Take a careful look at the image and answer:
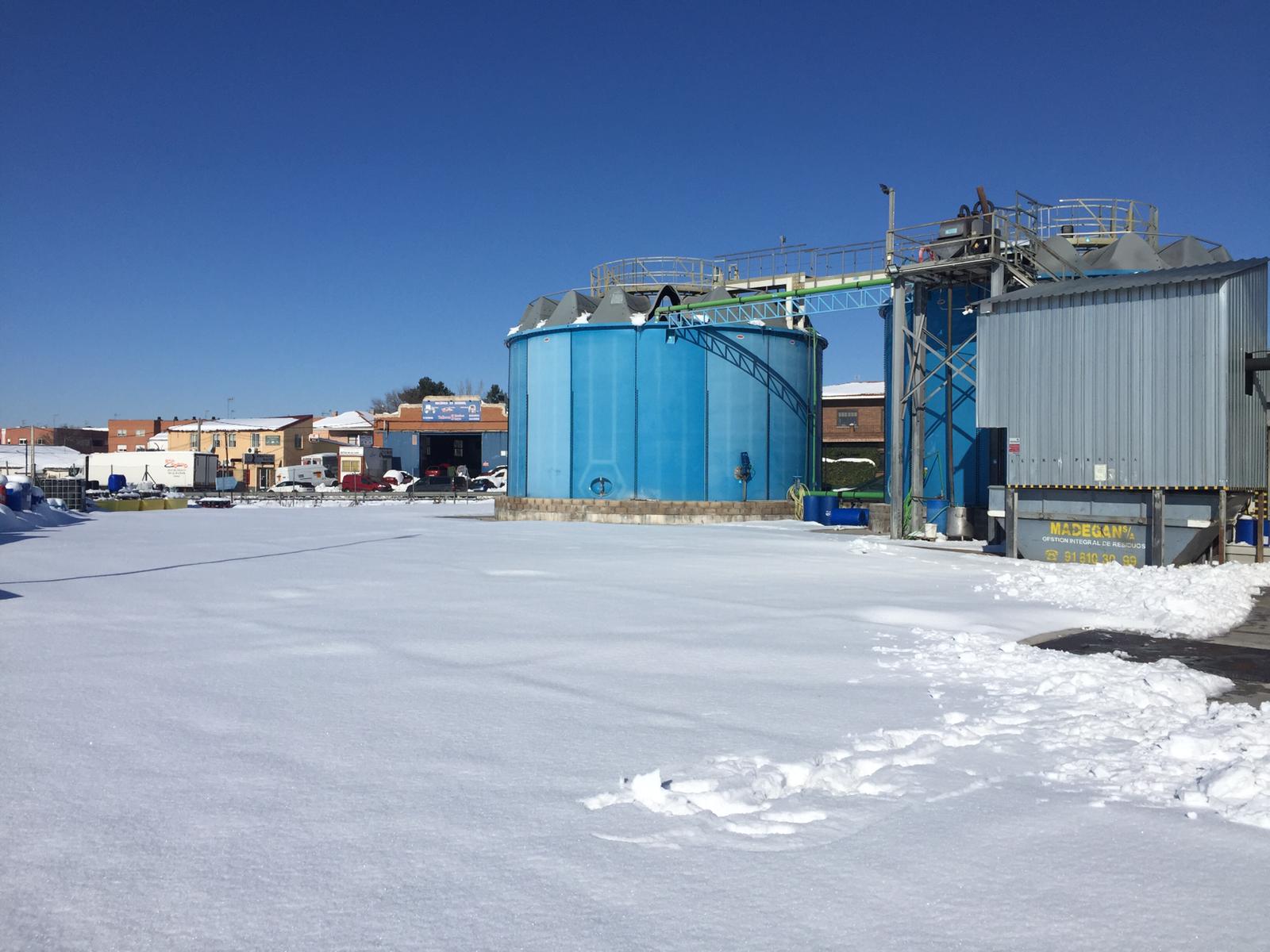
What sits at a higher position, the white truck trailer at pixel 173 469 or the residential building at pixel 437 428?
the residential building at pixel 437 428

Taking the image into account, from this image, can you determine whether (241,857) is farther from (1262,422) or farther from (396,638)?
(1262,422)

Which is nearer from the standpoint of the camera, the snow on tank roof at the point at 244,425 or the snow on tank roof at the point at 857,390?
the snow on tank roof at the point at 857,390

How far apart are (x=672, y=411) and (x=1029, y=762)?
29.2 meters

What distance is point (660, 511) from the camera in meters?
33.8

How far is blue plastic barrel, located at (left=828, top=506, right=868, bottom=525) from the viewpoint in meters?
30.2

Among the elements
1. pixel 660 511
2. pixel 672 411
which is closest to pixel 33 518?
pixel 660 511

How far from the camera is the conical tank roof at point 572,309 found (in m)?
36.7

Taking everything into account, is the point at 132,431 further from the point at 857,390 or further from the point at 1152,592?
the point at 1152,592

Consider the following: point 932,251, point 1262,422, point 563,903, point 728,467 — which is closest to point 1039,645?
point 563,903

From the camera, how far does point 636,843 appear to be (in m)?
4.17

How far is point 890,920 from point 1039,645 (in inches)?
253

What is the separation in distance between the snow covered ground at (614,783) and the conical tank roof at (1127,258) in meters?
15.8

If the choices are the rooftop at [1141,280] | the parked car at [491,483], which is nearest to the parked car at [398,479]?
the parked car at [491,483]

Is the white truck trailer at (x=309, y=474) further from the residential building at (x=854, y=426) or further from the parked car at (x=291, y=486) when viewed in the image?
the residential building at (x=854, y=426)
